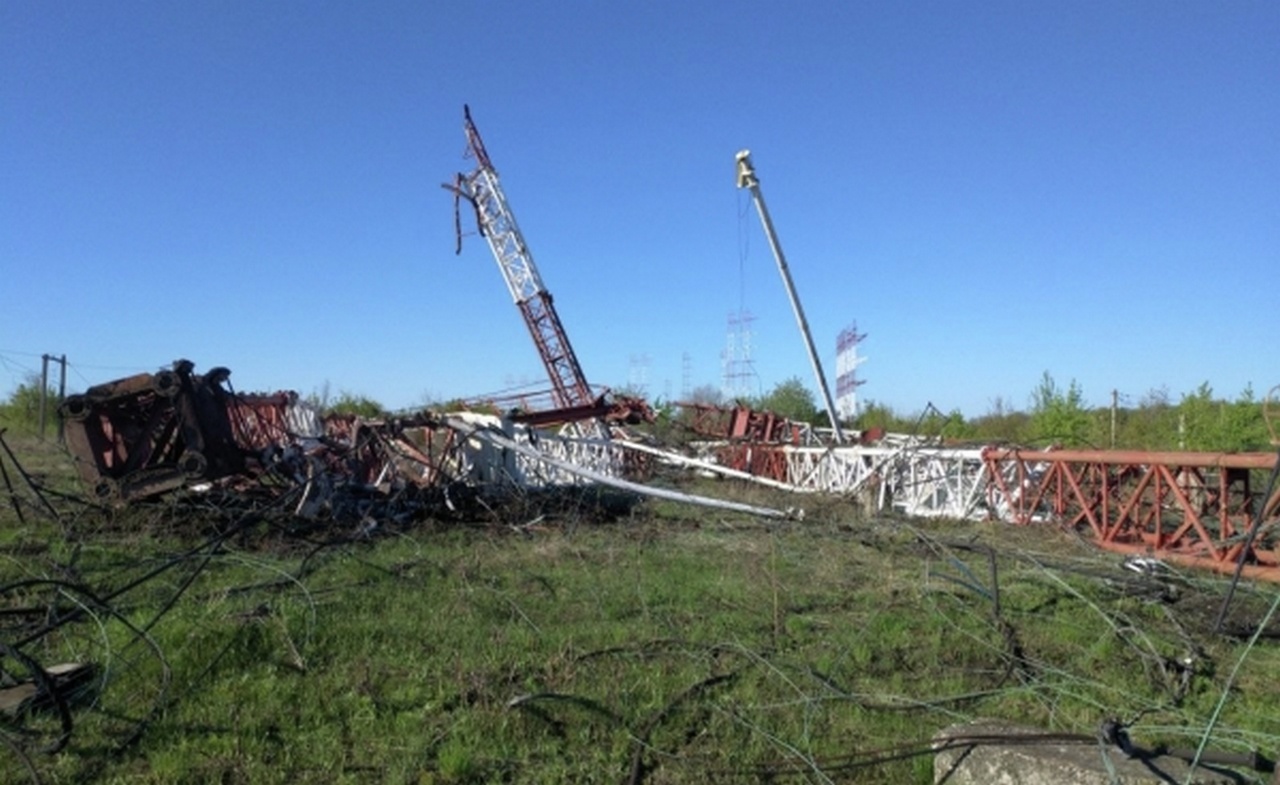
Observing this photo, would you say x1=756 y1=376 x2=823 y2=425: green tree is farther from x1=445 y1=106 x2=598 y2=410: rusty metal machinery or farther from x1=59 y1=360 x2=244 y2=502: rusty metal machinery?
x1=59 y1=360 x2=244 y2=502: rusty metal machinery

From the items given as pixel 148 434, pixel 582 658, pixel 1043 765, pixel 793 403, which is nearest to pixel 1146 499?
pixel 582 658

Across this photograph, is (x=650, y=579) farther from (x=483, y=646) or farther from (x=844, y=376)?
(x=844, y=376)

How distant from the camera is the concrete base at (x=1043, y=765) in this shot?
3285 millimetres

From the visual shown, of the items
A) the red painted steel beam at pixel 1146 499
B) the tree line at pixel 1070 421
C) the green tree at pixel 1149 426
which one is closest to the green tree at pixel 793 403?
the tree line at pixel 1070 421

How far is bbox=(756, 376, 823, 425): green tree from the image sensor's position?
1395 inches

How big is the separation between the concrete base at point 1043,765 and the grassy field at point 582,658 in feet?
0.96

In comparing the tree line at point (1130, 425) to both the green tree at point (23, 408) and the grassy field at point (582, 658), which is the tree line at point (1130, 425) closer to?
the grassy field at point (582, 658)

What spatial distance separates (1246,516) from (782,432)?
1304 centimetres

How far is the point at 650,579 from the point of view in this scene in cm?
783

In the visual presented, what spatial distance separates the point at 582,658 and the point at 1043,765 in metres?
2.74

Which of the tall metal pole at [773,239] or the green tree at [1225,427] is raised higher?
the tall metal pole at [773,239]

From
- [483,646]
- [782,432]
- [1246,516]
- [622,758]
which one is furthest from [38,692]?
[782,432]

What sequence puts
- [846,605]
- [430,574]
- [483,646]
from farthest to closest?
[430,574], [846,605], [483,646]

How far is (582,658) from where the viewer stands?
5.38 metres
